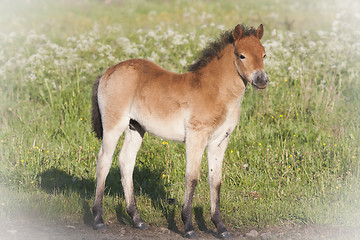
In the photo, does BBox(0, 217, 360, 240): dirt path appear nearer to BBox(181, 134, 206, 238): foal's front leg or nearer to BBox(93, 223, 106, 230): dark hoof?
BBox(93, 223, 106, 230): dark hoof

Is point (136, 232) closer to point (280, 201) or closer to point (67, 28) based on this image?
point (280, 201)

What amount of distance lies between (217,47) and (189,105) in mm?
816

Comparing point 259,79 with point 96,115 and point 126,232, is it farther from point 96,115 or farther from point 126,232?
point 126,232

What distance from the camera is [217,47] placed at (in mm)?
5762

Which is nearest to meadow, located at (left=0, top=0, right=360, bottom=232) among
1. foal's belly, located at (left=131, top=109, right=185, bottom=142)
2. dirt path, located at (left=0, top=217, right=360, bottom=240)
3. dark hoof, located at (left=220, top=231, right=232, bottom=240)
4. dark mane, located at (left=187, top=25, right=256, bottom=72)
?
dirt path, located at (left=0, top=217, right=360, bottom=240)

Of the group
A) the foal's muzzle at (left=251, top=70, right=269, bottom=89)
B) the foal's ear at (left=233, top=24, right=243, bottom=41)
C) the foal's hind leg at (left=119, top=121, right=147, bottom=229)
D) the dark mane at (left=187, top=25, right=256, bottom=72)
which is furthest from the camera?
the foal's hind leg at (left=119, top=121, right=147, bottom=229)

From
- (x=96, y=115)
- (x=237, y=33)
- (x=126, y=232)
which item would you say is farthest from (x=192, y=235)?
(x=237, y=33)

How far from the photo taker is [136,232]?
19.6 feet

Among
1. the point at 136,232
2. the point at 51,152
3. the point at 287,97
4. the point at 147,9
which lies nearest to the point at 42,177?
the point at 51,152

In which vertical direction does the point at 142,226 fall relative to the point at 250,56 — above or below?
below

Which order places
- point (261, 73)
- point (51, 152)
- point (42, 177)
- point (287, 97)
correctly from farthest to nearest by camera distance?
point (287, 97), point (51, 152), point (42, 177), point (261, 73)

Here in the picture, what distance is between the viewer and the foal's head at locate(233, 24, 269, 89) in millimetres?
5156

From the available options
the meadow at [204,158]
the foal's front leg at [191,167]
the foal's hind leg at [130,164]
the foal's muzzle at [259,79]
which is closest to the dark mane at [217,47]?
the foal's muzzle at [259,79]

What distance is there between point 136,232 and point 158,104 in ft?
5.43
